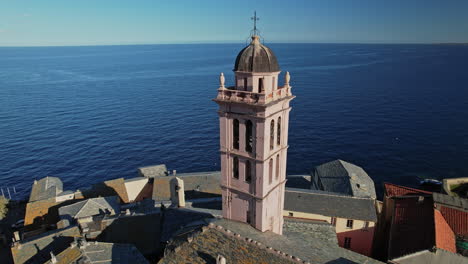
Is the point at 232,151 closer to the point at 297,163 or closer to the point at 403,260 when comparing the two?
the point at 403,260

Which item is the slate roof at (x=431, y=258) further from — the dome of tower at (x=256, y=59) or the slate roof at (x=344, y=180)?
the dome of tower at (x=256, y=59)

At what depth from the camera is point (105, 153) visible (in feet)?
294

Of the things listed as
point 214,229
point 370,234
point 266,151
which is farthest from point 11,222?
point 370,234

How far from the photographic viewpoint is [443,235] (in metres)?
32.9

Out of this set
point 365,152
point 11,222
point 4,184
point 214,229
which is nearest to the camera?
point 214,229

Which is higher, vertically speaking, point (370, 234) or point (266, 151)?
point (266, 151)

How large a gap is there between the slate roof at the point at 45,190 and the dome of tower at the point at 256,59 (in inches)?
1768

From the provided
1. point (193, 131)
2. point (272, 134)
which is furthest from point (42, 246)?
point (193, 131)

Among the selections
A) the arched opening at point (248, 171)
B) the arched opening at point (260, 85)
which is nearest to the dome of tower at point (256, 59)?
the arched opening at point (260, 85)

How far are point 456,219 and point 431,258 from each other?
35.8 feet

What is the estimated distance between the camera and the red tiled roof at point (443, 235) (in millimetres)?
31500

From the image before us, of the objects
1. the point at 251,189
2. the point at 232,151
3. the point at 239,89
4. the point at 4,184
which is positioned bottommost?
the point at 4,184

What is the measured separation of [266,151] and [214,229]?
289 inches

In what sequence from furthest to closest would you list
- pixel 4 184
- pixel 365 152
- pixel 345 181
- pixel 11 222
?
1. pixel 365 152
2. pixel 4 184
3. pixel 11 222
4. pixel 345 181
